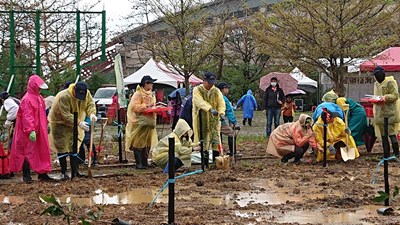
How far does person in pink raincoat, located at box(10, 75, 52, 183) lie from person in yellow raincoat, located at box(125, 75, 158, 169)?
200 cm

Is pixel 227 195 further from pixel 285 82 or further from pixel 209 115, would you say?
pixel 285 82

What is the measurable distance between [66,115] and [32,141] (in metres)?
0.68

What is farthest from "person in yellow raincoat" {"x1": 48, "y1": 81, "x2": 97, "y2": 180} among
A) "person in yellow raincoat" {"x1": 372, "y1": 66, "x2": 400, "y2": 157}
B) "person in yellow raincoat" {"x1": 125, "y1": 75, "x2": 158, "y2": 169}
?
"person in yellow raincoat" {"x1": 372, "y1": 66, "x2": 400, "y2": 157}

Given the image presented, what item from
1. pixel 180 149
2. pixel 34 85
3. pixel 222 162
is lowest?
pixel 222 162

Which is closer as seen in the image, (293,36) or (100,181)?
(100,181)

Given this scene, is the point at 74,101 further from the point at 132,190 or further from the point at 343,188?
the point at 343,188

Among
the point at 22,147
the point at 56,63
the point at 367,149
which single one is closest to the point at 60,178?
the point at 22,147

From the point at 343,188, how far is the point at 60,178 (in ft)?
14.9

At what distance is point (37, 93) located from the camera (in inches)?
467

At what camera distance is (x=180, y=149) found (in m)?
11.7

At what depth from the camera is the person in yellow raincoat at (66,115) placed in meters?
11.9

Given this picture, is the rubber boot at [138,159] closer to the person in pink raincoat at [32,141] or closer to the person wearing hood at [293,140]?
the person in pink raincoat at [32,141]

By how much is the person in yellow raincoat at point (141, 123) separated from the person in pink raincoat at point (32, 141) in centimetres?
200

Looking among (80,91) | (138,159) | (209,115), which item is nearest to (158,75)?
(138,159)
